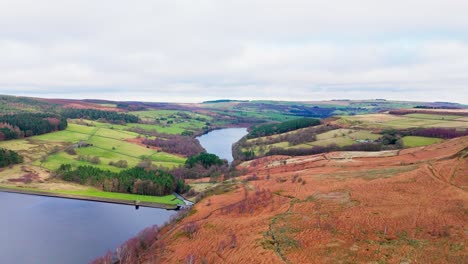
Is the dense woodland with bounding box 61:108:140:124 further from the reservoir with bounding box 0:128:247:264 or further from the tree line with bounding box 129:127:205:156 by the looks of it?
the reservoir with bounding box 0:128:247:264

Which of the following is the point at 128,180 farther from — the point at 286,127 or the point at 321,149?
the point at 286,127

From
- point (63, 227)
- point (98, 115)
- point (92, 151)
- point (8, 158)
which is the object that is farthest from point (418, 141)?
point (98, 115)

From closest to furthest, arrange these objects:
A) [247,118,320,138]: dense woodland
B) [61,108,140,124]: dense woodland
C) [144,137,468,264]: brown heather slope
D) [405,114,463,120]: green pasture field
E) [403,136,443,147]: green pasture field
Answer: [144,137,468,264]: brown heather slope < [403,136,443,147]: green pasture field < [405,114,463,120]: green pasture field < [247,118,320,138]: dense woodland < [61,108,140,124]: dense woodland

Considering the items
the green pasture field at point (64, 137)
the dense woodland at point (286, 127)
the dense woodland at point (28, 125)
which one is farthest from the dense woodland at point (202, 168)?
the dense woodland at point (28, 125)

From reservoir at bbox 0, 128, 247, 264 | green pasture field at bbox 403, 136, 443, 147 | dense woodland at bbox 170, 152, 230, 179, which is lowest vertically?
reservoir at bbox 0, 128, 247, 264

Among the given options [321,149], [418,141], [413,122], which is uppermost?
[413,122]

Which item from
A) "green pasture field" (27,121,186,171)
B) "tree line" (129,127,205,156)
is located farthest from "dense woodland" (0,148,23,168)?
"tree line" (129,127,205,156)
